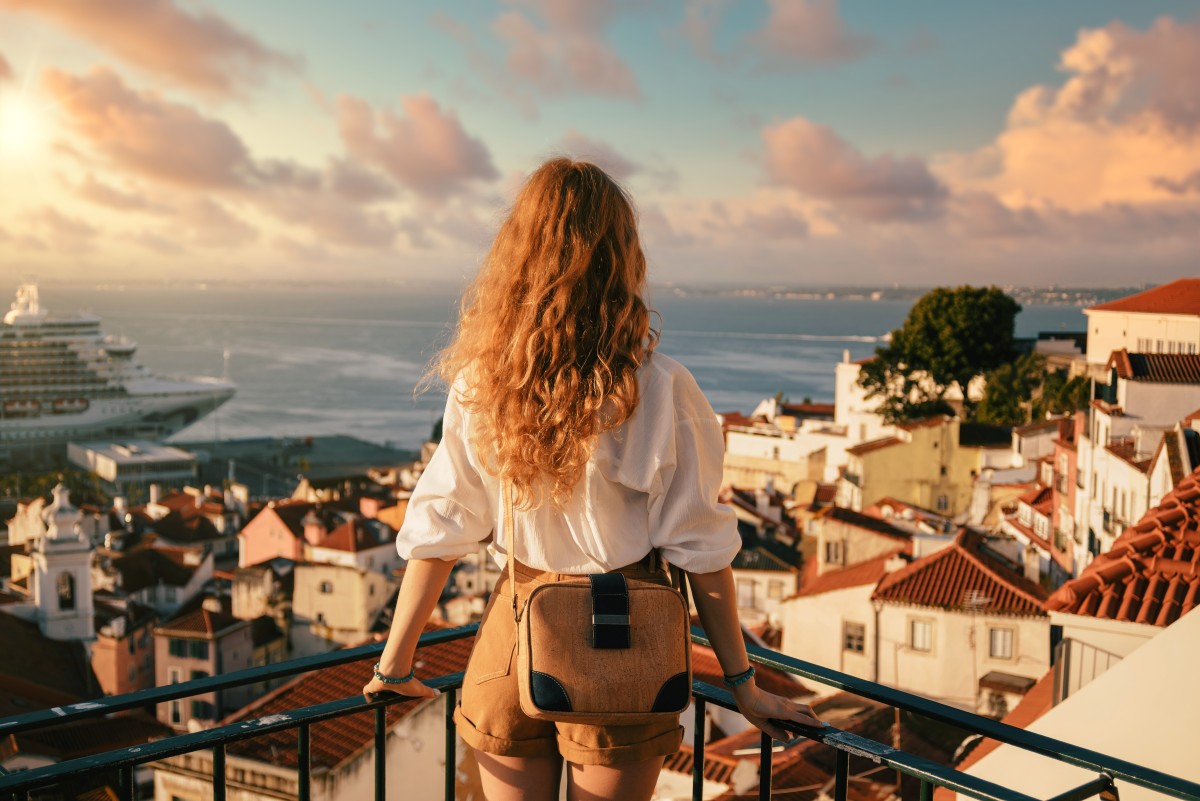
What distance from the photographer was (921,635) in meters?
14.5

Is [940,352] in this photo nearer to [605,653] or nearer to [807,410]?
[807,410]

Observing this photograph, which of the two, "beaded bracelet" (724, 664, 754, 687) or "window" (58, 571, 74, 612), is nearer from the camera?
"beaded bracelet" (724, 664, 754, 687)

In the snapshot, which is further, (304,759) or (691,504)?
(304,759)

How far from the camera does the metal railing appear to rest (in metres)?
1.61

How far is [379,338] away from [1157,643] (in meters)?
169

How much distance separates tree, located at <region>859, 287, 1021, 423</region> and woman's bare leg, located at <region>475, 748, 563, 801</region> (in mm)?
34238

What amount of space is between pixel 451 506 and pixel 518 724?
1.36ft

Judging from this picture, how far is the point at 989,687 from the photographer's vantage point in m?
13.3

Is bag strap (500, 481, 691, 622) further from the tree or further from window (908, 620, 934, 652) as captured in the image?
the tree

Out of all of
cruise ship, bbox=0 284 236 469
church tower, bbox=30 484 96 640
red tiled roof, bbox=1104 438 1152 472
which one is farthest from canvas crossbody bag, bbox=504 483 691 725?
cruise ship, bbox=0 284 236 469

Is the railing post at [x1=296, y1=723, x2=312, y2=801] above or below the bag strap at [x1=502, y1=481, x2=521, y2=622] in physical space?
below

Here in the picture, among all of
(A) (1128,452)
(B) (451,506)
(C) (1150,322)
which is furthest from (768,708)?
(C) (1150,322)

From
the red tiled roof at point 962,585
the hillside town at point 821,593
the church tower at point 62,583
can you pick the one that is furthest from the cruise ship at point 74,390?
the red tiled roof at point 962,585

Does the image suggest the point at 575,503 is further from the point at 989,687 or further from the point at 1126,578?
the point at 989,687
